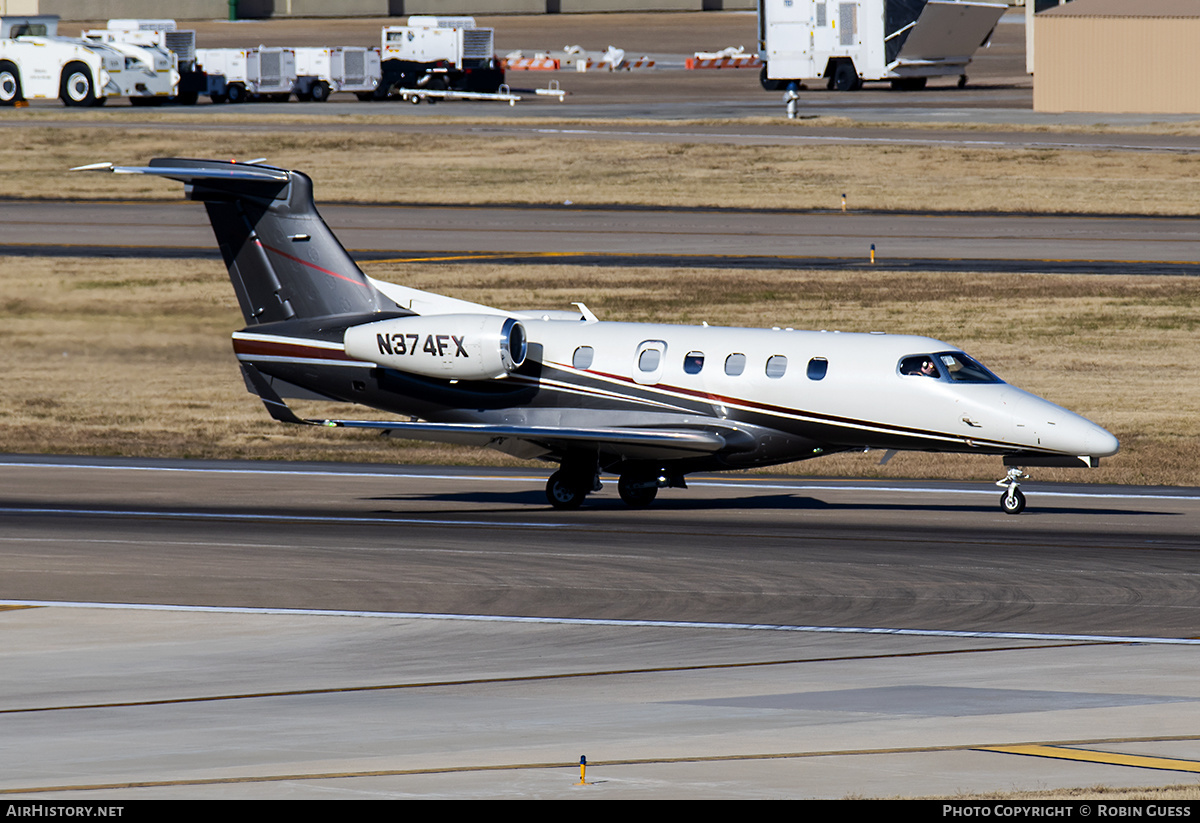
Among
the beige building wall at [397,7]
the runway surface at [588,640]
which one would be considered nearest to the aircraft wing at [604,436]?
the runway surface at [588,640]

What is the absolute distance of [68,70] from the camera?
308ft

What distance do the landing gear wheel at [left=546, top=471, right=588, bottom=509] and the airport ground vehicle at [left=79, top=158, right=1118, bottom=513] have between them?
26mm

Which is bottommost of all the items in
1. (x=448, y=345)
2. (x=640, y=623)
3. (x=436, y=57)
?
(x=640, y=623)

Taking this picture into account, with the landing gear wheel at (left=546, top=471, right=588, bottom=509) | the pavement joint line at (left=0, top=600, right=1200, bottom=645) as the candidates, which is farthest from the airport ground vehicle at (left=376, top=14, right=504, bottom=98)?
the pavement joint line at (left=0, top=600, right=1200, bottom=645)

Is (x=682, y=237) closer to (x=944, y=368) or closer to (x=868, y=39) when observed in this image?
(x=944, y=368)

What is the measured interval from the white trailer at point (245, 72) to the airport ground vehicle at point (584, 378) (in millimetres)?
68196

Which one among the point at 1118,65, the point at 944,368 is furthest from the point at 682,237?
the point at 1118,65

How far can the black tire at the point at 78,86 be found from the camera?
9369cm

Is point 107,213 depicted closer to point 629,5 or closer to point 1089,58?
point 1089,58

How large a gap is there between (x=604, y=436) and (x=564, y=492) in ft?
6.83

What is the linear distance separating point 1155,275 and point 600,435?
29.7 meters

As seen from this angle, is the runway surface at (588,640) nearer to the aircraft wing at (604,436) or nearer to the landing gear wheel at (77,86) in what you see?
the aircraft wing at (604,436)

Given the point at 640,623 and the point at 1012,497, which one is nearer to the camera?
the point at 640,623

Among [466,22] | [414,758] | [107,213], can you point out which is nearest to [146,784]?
[414,758]
